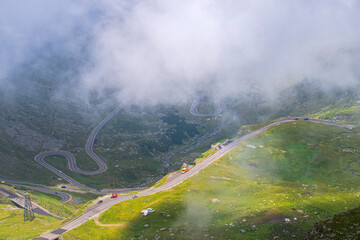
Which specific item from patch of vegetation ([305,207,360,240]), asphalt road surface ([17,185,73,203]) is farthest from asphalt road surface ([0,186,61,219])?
patch of vegetation ([305,207,360,240])

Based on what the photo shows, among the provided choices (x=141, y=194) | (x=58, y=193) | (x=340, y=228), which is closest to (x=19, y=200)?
(x=58, y=193)

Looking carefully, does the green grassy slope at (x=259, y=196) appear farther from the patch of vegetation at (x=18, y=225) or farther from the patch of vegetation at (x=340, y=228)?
the patch of vegetation at (x=18, y=225)

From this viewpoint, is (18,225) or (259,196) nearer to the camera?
(259,196)

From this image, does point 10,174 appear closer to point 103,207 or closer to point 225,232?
point 103,207

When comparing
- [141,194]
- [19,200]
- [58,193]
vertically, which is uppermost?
[19,200]

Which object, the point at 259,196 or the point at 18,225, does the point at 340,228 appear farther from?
the point at 18,225

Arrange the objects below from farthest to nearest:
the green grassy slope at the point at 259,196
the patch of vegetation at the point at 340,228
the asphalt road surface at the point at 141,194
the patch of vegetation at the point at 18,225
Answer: the patch of vegetation at the point at 18,225 → the asphalt road surface at the point at 141,194 → the green grassy slope at the point at 259,196 → the patch of vegetation at the point at 340,228

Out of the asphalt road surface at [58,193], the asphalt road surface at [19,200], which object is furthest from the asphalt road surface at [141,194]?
the asphalt road surface at [58,193]

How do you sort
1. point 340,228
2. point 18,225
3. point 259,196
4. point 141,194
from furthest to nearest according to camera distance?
point 141,194, point 18,225, point 259,196, point 340,228

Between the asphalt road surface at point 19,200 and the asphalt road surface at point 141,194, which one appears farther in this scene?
the asphalt road surface at point 19,200

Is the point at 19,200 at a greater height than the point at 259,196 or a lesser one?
greater
